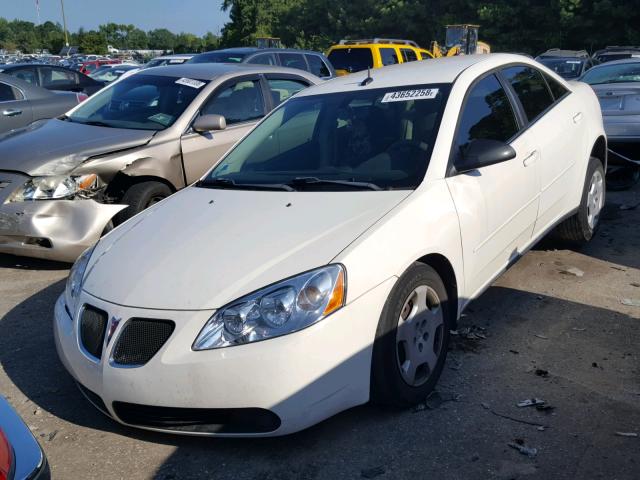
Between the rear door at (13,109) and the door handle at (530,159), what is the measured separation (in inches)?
293

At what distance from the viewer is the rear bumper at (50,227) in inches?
227

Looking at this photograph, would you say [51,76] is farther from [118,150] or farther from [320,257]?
[320,257]

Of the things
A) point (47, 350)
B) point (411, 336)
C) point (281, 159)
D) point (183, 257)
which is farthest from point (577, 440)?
point (47, 350)

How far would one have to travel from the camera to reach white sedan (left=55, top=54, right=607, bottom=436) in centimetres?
308

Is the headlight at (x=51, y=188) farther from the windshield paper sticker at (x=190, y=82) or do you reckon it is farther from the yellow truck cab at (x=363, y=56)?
the yellow truck cab at (x=363, y=56)

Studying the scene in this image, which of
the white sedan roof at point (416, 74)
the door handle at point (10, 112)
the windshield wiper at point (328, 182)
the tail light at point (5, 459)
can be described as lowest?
the tail light at point (5, 459)

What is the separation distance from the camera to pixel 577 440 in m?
3.27

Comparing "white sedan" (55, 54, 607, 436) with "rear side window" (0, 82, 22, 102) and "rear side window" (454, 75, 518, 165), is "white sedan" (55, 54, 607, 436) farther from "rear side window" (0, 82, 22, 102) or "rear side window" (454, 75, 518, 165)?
"rear side window" (0, 82, 22, 102)

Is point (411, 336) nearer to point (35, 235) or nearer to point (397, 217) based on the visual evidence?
point (397, 217)

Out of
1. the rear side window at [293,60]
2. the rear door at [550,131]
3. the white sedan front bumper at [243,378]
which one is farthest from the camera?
the rear side window at [293,60]

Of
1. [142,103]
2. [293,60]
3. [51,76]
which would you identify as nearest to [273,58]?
[293,60]

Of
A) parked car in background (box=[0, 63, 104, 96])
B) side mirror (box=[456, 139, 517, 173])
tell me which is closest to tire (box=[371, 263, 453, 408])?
side mirror (box=[456, 139, 517, 173])

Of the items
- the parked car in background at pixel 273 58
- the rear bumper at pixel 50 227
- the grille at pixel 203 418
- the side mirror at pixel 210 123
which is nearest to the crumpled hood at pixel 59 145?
the rear bumper at pixel 50 227

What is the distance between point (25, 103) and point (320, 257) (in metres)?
8.05
